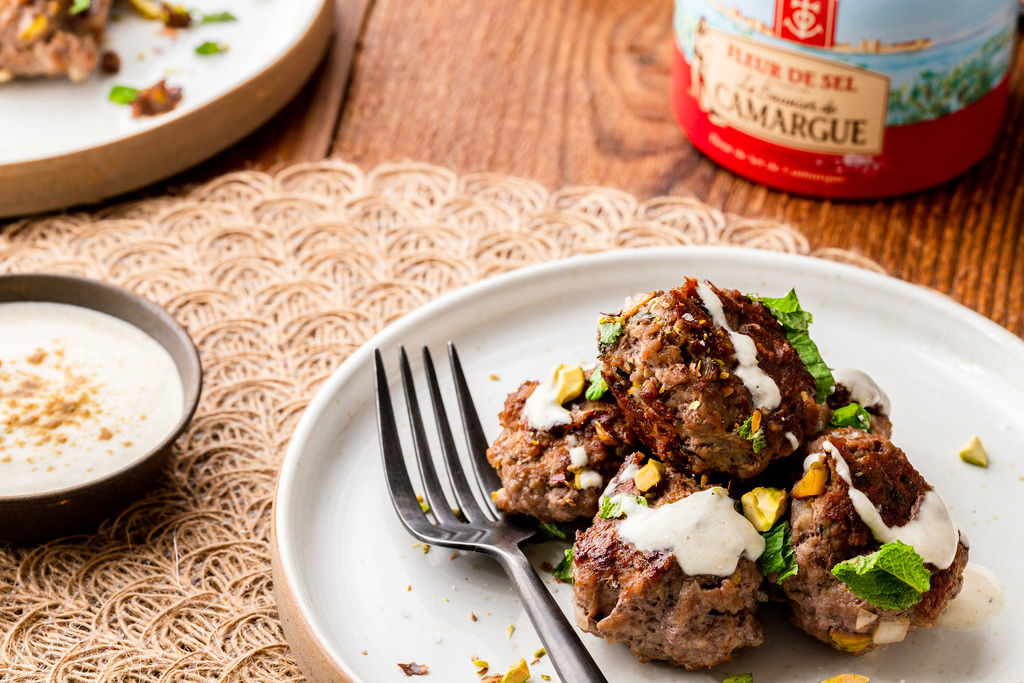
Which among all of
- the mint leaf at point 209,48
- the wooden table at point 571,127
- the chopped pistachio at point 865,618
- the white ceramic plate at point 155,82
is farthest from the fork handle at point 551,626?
the mint leaf at point 209,48

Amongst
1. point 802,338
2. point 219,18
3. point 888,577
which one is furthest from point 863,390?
point 219,18

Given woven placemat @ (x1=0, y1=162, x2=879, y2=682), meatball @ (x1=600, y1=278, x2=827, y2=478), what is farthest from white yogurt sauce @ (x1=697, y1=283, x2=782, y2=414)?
woven placemat @ (x1=0, y1=162, x2=879, y2=682)

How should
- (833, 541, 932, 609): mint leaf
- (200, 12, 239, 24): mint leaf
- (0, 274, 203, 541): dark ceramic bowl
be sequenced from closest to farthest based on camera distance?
(833, 541, 932, 609): mint leaf
(0, 274, 203, 541): dark ceramic bowl
(200, 12, 239, 24): mint leaf

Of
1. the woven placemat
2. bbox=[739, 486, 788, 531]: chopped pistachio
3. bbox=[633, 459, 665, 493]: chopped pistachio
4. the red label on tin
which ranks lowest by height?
the woven placemat

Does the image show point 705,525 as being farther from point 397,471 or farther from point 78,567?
point 78,567

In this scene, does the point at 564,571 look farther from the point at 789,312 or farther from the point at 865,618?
the point at 789,312

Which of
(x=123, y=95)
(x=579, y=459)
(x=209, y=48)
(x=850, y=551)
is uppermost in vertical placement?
(x=850, y=551)

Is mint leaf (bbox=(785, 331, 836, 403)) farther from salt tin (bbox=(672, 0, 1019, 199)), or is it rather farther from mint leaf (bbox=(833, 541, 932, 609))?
salt tin (bbox=(672, 0, 1019, 199))
